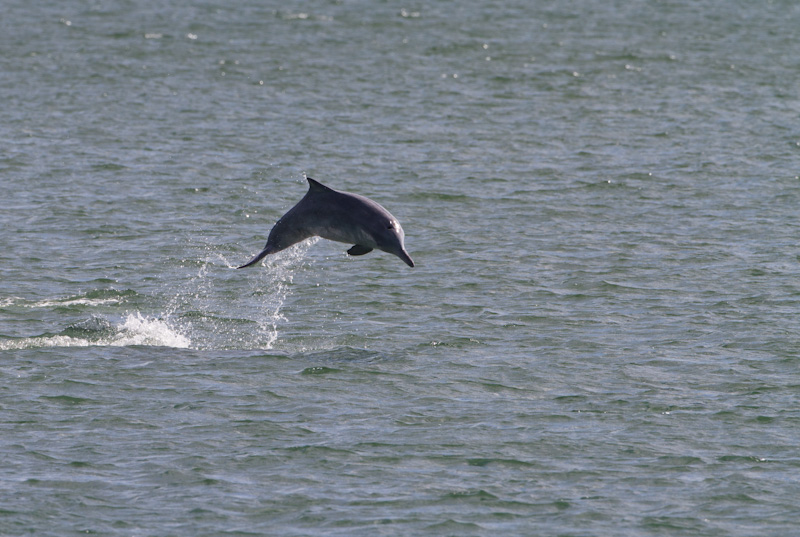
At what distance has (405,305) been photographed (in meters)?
22.7

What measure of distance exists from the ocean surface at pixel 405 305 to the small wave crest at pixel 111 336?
73mm

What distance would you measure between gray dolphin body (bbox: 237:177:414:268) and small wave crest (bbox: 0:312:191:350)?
8.62 feet

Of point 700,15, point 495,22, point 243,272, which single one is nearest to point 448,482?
point 243,272

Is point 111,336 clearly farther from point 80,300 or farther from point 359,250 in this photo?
point 359,250

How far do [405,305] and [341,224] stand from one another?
176 inches

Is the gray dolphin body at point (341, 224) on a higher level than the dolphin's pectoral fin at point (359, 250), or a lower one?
higher

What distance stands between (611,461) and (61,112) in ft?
90.9

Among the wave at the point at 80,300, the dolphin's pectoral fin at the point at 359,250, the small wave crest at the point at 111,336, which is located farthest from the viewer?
the wave at the point at 80,300

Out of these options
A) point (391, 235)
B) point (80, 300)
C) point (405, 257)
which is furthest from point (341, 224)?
point (80, 300)

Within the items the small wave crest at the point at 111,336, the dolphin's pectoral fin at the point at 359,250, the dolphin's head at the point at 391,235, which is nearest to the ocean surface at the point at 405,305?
the small wave crest at the point at 111,336

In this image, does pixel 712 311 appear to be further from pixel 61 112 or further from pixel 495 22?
pixel 495 22

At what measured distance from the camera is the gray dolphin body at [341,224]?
17953 millimetres

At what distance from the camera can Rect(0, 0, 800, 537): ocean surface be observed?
14.7 m

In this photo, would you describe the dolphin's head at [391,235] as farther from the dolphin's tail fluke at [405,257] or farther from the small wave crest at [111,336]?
the small wave crest at [111,336]
